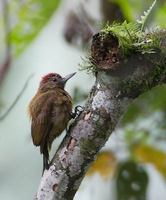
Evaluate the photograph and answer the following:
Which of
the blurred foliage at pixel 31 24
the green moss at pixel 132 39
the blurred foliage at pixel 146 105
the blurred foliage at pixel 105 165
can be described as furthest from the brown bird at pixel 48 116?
the blurred foliage at pixel 146 105

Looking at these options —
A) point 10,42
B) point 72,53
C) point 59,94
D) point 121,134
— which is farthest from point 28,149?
point 59,94

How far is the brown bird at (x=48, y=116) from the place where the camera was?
3.59 metres

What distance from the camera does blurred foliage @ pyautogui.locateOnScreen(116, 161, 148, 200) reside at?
4727mm

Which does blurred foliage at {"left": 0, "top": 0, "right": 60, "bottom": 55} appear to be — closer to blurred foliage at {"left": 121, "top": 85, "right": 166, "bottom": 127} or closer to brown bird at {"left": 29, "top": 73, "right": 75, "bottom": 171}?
blurred foliage at {"left": 121, "top": 85, "right": 166, "bottom": 127}

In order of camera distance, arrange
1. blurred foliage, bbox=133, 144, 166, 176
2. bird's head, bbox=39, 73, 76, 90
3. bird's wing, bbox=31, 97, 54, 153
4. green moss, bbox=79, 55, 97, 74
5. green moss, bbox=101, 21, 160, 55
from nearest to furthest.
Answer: green moss, bbox=101, 21, 160, 55 < green moss, bbox=79, 55, 97, 74 < bird's wing, bbox=31, 97, 54, 153 < bird's head, bbox=39, 73, 76, 90 < blurred foliage, bbox=133, 144, 166, 176

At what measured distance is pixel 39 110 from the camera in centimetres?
360

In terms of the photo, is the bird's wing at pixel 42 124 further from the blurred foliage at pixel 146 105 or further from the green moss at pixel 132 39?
the blurred foliage at pixel 146 105

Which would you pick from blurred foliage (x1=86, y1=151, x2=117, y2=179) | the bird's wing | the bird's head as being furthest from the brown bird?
blurred foliage (x1=86, y1=151, x2=117, y2=179)

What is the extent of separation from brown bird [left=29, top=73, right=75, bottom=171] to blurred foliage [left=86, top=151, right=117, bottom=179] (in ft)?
4.01

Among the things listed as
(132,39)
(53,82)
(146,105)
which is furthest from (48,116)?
(146,105)

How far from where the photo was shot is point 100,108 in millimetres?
3137

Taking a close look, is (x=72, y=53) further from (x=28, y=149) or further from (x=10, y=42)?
(x=10, y=42)

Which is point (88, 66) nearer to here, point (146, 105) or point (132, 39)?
point (132, 39)

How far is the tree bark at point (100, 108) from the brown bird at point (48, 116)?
14.3 inches
